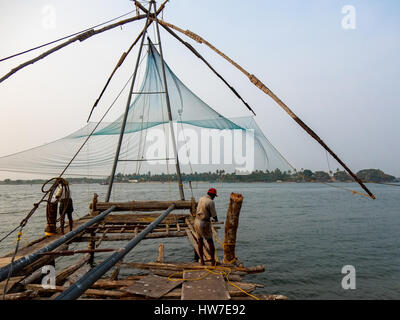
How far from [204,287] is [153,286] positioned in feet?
3.27

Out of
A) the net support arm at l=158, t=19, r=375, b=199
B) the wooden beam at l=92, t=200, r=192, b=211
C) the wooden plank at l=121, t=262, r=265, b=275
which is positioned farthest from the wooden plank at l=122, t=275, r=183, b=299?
the wooden beam at l=92, t=200, r=192, b=211

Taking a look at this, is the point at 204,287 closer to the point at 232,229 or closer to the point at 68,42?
the point at 232,229

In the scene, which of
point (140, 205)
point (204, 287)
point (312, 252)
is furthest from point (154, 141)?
point (312, 252)

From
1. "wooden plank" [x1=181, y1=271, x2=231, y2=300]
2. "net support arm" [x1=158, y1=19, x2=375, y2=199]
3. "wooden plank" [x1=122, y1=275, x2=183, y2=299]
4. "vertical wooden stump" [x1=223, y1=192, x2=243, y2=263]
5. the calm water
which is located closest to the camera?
"wooden plank" [x1=181, y1=271, x2=231, y2=300]

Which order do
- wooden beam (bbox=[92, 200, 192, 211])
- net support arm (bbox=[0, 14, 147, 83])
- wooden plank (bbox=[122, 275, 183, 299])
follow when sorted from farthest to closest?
wooden beam (bbox=[92, 200, 192, 211])
net support arm (bbox=[0, 14, 147, 83])
wooden plank (bbox=[122, 275, 183, 299])

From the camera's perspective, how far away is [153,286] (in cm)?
500

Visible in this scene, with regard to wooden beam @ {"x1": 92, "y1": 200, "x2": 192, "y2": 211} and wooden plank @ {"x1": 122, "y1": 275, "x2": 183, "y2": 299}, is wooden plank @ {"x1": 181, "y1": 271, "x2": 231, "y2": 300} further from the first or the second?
wooden beam @ {"x1": 92, "y1": 200, "x2": 192, "y2": 211}

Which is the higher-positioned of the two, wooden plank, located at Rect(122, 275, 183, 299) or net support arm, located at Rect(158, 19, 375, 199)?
net support arm, located at Rect(158, 19, 375, 199)

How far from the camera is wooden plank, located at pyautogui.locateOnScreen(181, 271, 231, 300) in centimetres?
449

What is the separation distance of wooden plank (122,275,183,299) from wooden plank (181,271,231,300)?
29 cm

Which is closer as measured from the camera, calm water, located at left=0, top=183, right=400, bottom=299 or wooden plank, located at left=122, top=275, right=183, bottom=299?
wooden plank, located at left=122, top=275, right=183, bottom=299

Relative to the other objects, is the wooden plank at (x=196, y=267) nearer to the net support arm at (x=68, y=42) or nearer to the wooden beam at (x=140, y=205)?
the wooden beam at (x=140, y=205)

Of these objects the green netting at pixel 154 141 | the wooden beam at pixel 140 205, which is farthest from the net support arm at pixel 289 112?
the wooden beam at pixel 140 205
